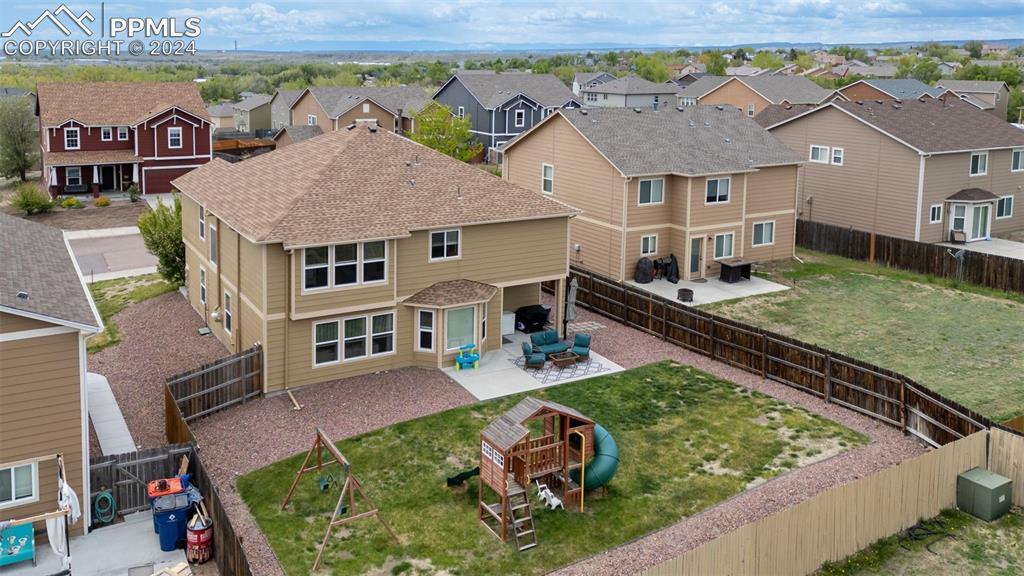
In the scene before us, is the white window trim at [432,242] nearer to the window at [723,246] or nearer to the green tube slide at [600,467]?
the green tube slide at [600,467]

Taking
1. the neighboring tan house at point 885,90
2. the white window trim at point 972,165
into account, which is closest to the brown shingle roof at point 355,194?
the white window trim at point 972,165

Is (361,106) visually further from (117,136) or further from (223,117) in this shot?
(223,117)

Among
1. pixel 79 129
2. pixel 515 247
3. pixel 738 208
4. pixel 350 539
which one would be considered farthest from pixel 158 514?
pixel 79 129

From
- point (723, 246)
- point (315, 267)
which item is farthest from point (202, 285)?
point (723, 246)

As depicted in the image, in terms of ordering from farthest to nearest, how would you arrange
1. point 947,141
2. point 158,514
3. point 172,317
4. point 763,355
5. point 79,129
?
1. point 79,129
2. point 947,141
3. point 172,317
4. point 763,355
5. point 158,514

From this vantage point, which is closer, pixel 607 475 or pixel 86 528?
pixel 86 528

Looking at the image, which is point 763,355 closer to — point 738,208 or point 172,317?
point 738,208
